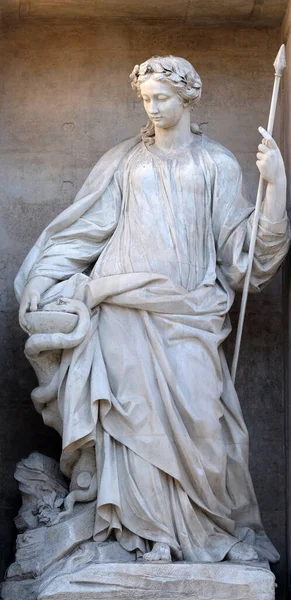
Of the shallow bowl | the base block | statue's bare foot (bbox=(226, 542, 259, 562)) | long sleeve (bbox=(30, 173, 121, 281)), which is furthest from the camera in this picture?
long sleeve (bbox=(30, 173, 121, 281))

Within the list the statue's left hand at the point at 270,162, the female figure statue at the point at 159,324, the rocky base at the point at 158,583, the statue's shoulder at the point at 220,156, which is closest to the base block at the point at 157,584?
the rocky base at the point at 158,583

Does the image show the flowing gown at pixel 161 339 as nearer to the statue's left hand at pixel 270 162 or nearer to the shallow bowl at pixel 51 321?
the shallow bowl at pixel 51 321

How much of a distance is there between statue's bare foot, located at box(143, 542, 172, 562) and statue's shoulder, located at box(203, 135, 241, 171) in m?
1.98

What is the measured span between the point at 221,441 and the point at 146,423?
40 cm

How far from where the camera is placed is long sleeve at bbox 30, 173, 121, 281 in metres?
9.32

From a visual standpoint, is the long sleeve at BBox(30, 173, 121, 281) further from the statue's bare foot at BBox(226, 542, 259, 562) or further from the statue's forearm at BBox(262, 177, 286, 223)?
the statue's bare foot at BBox(226, 542, 259, 562)

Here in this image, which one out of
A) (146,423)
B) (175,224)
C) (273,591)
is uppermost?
(175,224)

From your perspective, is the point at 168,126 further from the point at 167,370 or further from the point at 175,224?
the point at 167,370

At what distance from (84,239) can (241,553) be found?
5.92 ft

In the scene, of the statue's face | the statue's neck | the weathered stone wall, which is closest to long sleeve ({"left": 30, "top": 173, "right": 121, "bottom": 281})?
the statue's neck

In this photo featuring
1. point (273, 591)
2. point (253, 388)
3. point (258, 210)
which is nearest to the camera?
point (273, 591)

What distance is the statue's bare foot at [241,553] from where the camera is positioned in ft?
28.7

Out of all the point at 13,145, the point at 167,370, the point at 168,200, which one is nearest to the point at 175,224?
the point at 168,200

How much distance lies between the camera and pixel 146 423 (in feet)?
28.8
